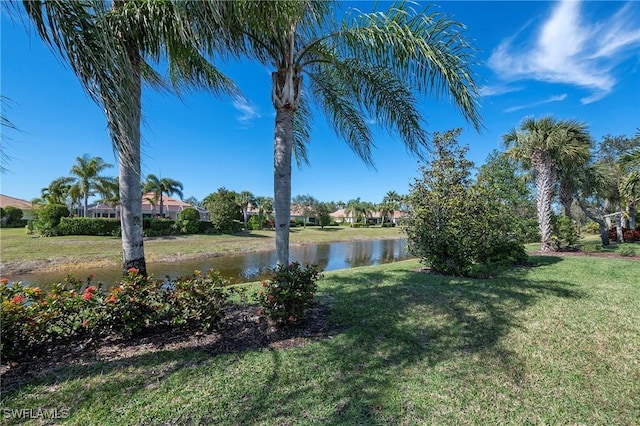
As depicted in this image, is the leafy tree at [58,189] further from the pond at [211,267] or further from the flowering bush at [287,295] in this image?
the flowering bush at [287,295]

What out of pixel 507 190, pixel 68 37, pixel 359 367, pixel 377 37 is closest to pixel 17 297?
pixel 68 37

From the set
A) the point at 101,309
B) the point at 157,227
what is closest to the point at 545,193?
the point at 101,309

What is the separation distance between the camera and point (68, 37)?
2.43 m

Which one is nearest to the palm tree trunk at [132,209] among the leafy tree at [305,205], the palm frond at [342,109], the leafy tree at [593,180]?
the palm frond at [342,109]

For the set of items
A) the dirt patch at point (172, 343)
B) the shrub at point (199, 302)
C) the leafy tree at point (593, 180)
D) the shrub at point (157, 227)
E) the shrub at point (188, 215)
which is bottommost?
the dirt patch at point (172, 343)

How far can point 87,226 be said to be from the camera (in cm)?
2072

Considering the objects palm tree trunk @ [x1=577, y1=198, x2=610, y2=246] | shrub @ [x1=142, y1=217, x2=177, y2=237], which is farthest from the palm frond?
shrub @ [x1=142, y1=217, x2=177, y2=237]

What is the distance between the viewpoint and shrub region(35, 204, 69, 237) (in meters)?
19.6

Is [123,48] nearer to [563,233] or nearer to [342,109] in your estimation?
[342,109]

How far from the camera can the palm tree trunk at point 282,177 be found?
4516mm

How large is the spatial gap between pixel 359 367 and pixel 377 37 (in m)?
4.18

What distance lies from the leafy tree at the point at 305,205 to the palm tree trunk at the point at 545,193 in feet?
128

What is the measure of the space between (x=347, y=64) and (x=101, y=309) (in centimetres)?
522

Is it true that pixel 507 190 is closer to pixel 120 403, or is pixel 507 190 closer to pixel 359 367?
pixel 359 367
